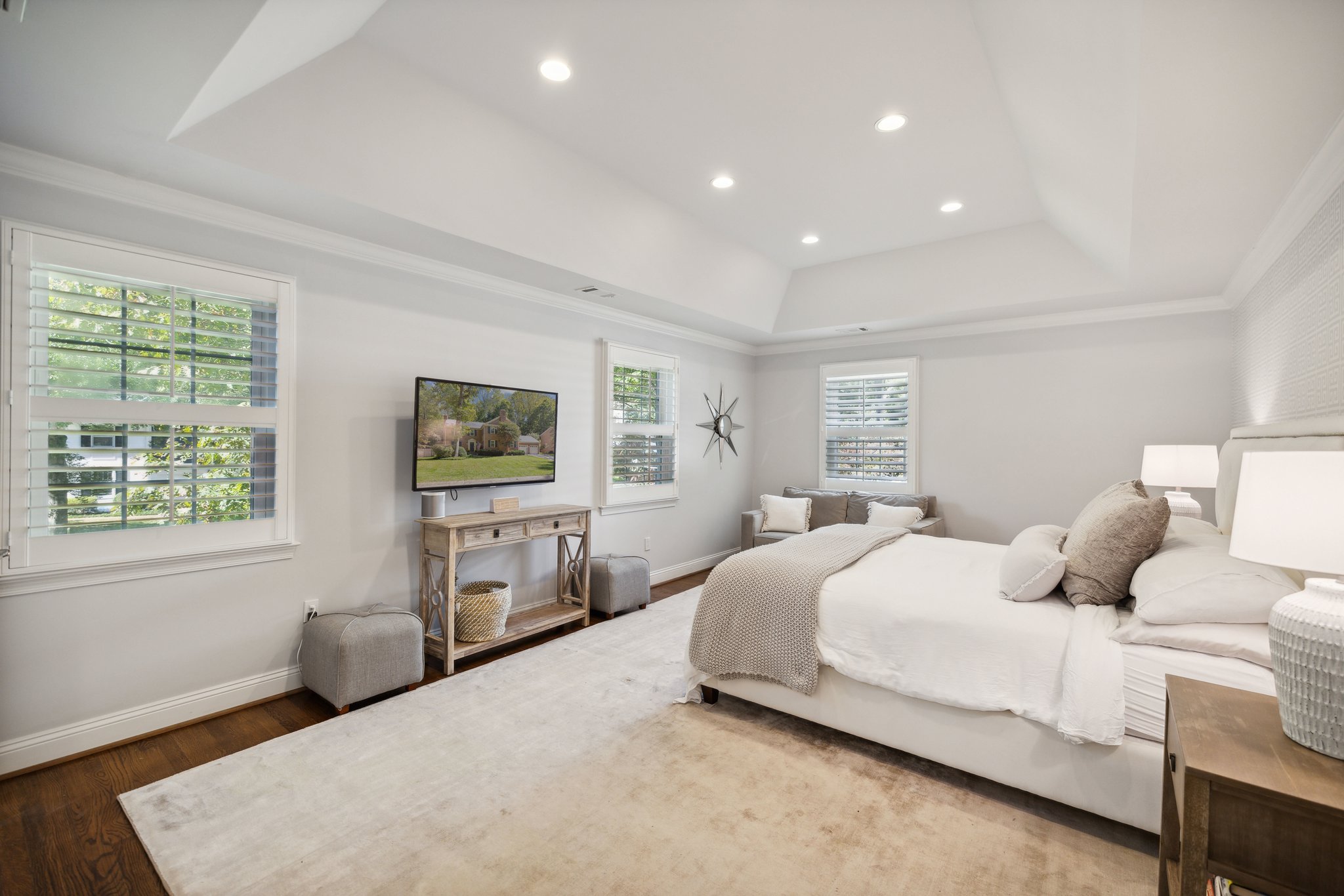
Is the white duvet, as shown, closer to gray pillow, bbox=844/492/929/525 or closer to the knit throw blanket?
the knit throw blanket

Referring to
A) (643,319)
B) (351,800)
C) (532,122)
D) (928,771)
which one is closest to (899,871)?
(928,771)

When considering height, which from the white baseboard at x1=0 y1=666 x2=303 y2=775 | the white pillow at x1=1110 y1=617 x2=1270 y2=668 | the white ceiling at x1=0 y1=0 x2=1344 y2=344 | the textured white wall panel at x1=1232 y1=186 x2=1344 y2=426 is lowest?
the white baseboard at x1=0 y1=666 x2=303 y2=775

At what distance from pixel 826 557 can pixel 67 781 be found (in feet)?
10.4

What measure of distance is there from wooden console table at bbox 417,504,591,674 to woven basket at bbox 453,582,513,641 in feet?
0.13

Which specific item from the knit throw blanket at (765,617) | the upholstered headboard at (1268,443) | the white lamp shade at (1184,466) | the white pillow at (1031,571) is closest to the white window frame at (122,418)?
the knit throw blanket at (765,617)

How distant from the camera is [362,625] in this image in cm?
281

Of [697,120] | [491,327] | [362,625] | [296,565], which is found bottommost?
[362,625]

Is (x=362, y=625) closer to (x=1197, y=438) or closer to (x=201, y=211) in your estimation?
(x=201, y=211)

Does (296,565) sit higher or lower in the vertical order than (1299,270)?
lower

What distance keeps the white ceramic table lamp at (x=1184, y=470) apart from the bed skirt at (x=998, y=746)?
2.29m

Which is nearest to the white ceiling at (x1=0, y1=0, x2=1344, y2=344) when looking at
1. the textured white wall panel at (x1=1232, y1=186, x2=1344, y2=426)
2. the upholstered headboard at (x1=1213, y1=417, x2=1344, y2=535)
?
the textured white wall panel at (x1=1232, y1=186, x2=1344, y2=426)

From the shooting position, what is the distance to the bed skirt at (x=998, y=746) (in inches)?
74.0

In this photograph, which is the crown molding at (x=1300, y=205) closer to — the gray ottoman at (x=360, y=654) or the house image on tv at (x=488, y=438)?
the house image on tv at (x=488, y=438)

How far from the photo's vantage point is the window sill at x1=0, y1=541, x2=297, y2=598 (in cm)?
228
